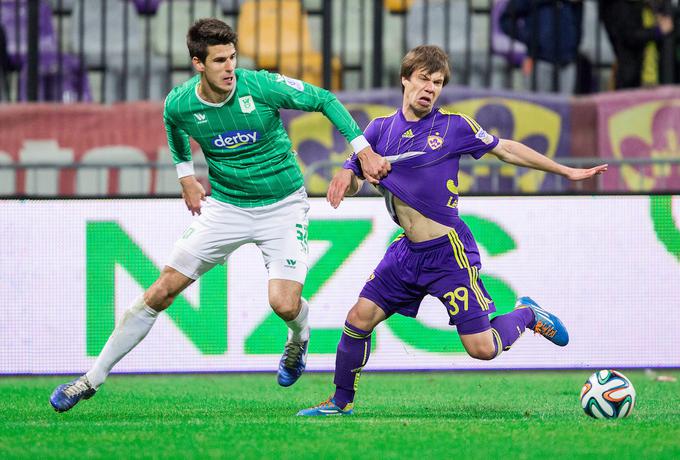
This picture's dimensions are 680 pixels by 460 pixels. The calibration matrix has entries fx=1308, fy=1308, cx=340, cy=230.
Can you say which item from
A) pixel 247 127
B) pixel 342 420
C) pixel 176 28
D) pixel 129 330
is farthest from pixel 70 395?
pixel 176 28

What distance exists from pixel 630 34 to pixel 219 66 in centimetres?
688

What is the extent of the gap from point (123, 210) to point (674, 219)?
13.9 feet

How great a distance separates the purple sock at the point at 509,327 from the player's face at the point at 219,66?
207cm

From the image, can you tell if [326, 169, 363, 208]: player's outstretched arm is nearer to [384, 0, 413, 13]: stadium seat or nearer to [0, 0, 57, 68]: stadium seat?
[384, 0, 413, 13]: stadium seat

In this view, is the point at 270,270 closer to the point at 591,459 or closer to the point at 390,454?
the point at 390,454

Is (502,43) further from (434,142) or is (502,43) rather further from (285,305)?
(285,305)

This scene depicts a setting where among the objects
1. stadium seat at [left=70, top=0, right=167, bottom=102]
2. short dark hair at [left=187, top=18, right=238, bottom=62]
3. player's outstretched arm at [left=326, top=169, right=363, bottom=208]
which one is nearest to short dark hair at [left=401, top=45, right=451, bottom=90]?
player's outstretched arm at [left=326, top=169, right=363, bottom=208]

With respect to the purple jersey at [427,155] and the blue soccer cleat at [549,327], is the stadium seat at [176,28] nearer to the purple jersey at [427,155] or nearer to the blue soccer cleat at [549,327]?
the purple jersey at [427,155]

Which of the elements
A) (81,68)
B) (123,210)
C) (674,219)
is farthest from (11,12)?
(674,219)

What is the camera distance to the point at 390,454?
5.86 metres

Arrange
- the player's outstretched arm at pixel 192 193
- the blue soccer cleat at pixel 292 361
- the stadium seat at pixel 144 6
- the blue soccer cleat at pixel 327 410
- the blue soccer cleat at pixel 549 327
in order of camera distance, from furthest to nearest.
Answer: the stadium seat at pixel 144 6, the blue soccer cleat at pixel 292 361, the blue soccer cleat at pixel 549 327, the player's outstretched arm at pixel 192 193, the blue soccer cleat at pixel 327 410

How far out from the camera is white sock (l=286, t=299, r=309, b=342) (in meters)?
7.98

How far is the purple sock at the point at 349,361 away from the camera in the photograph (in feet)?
24.6

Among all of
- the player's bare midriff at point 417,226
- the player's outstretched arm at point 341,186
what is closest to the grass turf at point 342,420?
the player's bare midriff at point 417,226
